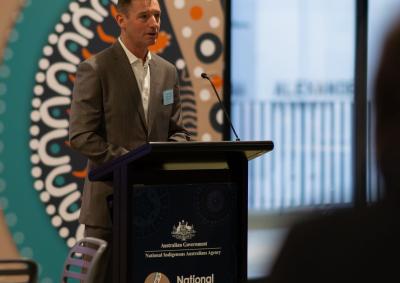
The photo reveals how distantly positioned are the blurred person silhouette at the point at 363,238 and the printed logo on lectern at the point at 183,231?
2.08 m

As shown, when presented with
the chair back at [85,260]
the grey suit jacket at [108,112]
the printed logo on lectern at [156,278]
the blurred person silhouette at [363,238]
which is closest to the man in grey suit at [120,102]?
the grey suit jacket at [108,112]

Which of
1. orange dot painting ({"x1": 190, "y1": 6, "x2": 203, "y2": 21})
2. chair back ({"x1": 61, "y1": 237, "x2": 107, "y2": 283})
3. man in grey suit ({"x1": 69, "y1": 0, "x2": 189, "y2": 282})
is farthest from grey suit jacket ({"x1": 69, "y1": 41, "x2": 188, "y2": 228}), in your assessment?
orange dot painting ({"x1": 190, "y1": 6, "x2": 203, "y2": 21})

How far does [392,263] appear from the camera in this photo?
1.93 feet

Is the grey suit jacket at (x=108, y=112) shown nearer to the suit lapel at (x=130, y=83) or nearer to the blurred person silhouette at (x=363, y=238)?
the suit lapel at (x=130, y=83)

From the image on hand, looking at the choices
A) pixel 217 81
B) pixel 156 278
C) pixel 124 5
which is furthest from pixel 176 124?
pixel 217 81

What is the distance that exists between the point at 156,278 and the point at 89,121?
0.74m

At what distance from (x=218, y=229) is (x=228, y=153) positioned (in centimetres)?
29

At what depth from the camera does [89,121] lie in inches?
118

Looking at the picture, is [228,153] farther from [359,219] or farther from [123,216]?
[359,219]

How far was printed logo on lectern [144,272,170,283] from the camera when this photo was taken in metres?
2.62

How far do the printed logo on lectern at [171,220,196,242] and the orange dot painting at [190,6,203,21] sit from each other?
94.5 inches

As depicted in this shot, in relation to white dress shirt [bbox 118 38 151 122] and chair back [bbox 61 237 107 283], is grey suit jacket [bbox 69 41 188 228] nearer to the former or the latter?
white dress shirt [bbox 118 38 151 122]

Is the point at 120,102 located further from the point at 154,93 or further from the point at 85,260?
the point at 85,260

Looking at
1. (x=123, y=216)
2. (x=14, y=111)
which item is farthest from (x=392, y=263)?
(x=14, y=111)
